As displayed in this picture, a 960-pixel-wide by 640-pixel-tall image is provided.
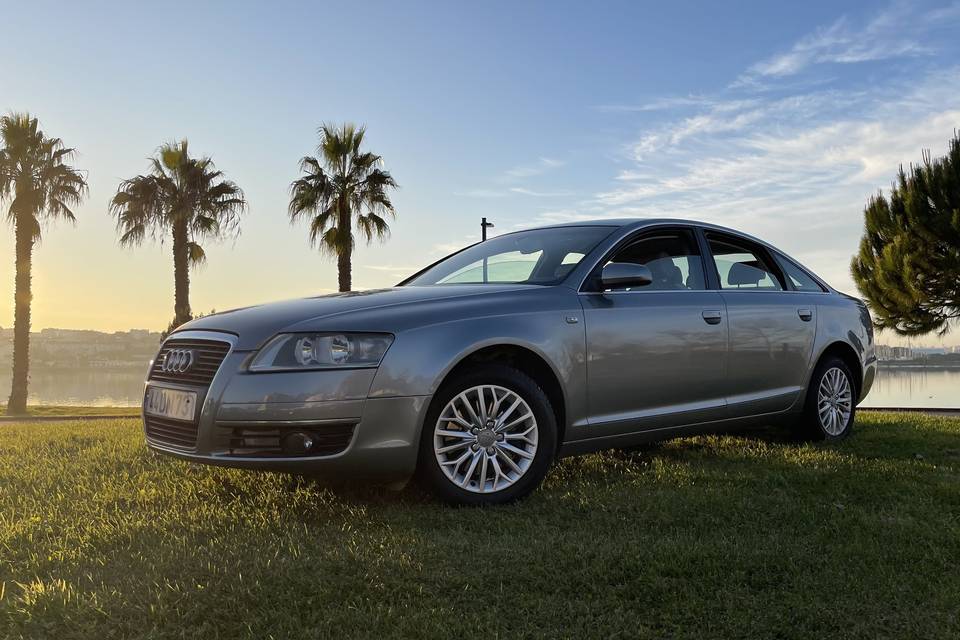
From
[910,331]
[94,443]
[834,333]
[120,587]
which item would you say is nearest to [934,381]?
[910,331]

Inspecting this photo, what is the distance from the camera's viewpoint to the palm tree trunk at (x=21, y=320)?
30078 millimetres

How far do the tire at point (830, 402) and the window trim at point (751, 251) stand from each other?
68 centimetres

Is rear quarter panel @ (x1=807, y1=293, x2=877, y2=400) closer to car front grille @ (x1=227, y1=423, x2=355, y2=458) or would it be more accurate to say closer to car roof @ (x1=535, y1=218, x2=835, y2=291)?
car roof @ (x1=535, y1=218, x2=835, y2=291)

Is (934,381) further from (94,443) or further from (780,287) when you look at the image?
(94,443)

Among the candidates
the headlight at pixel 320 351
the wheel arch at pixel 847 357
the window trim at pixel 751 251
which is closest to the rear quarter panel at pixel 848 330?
the wheel arch at pixel 847 357

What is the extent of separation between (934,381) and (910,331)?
21.0 feet

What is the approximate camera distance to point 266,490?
4.43 metres

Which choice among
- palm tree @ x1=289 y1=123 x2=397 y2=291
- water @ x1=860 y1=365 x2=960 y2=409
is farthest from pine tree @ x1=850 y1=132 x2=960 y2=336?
palm tree @ x1=289 y1=123 x2=397 y2=291

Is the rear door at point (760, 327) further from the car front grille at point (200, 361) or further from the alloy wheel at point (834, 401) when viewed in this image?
the car front grille at point (200, 361)

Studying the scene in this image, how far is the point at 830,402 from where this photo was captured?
6.21 m

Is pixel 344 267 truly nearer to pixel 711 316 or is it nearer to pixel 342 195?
pixel 342 195

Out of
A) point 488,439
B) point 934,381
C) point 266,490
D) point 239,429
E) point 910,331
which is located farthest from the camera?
point 910,331

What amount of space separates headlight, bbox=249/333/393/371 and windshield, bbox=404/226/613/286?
1.28 m

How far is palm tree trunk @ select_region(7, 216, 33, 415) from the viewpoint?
30.1 metres
